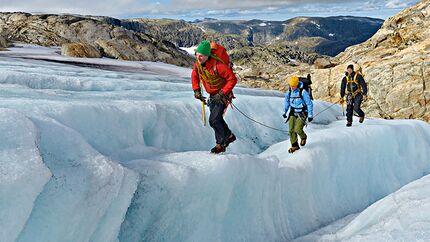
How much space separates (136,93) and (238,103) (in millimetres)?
3793

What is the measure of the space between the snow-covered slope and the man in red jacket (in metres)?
0.68

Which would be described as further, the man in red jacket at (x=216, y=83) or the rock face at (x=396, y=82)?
the rock face at (x=396, y=82)

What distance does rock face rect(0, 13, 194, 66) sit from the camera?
36062 mm

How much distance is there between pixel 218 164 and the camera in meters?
6.03

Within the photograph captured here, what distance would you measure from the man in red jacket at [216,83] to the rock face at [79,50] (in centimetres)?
2488

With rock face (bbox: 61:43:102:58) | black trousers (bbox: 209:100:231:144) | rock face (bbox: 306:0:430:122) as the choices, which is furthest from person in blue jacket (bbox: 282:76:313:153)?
rock face (bbox: 61:43:102:58)

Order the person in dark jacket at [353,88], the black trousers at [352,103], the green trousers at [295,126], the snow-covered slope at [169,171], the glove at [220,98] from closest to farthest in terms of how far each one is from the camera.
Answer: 1. the snow-covered slope at [169,171]
2. the glove at [220,98]
3. the green trousers at [295,126]
4. the black trousers at [352,103]
5. the person in dark jacket at [353,88]

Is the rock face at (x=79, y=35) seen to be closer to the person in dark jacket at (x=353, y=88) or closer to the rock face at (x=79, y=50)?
the rock face at (x=79, y=50)

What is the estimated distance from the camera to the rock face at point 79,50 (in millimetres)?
28641

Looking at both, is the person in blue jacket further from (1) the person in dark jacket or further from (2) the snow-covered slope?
(1) the person in dark jacket

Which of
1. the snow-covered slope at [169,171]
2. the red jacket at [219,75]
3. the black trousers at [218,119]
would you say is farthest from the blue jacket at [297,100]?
the red jacket at [219,75]

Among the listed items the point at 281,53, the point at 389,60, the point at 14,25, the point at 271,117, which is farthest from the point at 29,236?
the point at 281,53

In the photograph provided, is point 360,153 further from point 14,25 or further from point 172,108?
point 14,25

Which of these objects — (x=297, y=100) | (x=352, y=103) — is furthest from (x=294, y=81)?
(x=352, y=103)
